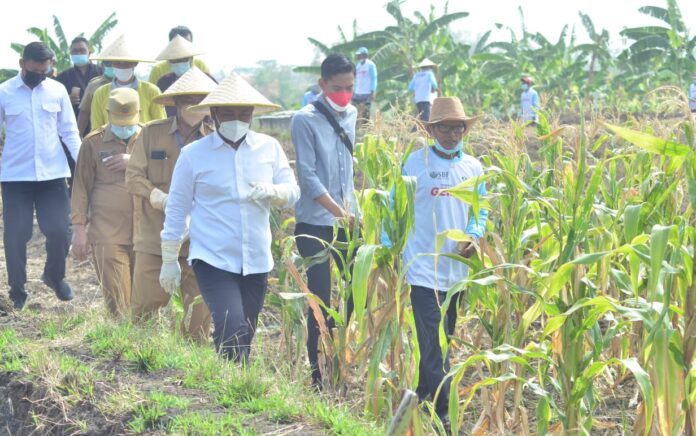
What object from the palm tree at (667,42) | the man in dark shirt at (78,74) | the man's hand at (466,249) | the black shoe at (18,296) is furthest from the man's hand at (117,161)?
the palm tree at (667,42)

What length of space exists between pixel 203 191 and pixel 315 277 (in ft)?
3.38

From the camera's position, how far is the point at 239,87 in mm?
6031

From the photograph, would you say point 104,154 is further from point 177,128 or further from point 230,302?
point 230,302

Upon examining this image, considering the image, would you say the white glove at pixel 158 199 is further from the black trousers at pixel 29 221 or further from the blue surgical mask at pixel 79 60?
the blue surgical mask at pixel 79 60

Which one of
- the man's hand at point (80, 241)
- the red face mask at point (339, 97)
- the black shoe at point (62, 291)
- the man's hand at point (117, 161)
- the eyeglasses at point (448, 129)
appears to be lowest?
the black shoe at point (62, 291)

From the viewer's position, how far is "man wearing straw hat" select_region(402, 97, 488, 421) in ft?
19.5

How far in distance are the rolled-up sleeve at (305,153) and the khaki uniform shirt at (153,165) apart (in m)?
0.55

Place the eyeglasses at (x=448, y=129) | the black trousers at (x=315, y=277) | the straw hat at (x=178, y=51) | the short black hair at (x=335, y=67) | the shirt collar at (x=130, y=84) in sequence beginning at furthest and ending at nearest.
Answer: the straw hat at (x=178, y=51) < the shirt collar at (x=130, y=84) < the short black hair at (x=335, y=67) < the black trousers at (x=315, y=277) < the eyeglasses at (x=448, y=129)

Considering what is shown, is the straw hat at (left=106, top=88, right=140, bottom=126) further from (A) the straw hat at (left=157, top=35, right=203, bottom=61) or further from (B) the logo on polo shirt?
(B) the logo on polo shirt

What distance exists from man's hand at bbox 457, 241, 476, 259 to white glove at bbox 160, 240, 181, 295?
4.78ft

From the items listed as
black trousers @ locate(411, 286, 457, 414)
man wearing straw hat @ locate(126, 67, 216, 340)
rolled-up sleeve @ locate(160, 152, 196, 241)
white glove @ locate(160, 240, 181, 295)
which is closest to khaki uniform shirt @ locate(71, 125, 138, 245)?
man wearing straw hat @ locate(126, 67, 216, 340)

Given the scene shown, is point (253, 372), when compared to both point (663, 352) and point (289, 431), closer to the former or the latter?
point (289, 431)

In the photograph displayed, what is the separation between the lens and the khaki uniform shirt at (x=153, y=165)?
22.2ft

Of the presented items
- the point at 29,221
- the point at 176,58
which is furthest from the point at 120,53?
the point at 29,221
